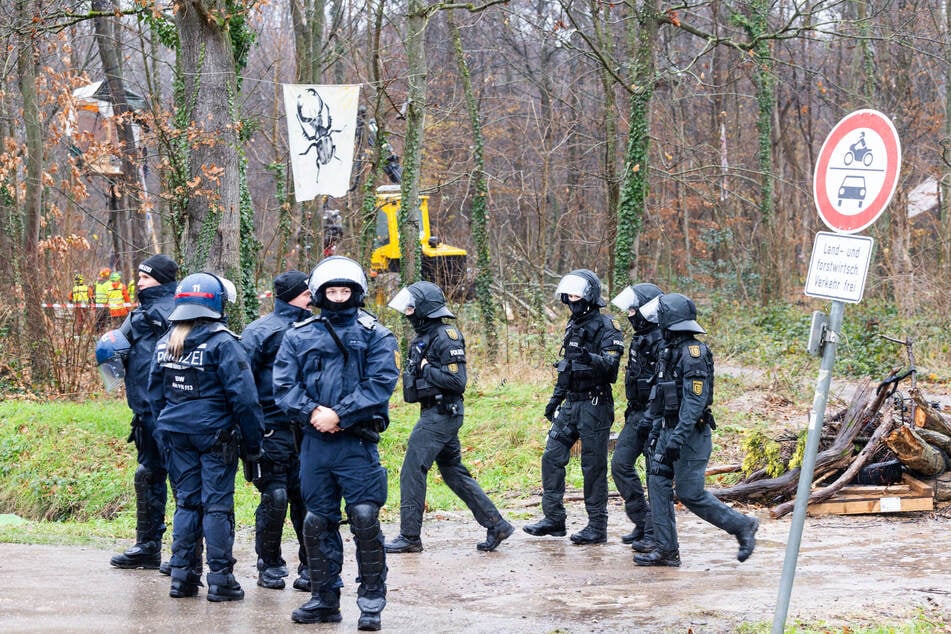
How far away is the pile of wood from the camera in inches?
→ 357

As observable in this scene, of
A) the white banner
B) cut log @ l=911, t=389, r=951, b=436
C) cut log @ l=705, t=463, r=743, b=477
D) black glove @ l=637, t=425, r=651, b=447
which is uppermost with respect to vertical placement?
the white banner

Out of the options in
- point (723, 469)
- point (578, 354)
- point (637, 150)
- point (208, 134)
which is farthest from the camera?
point (637, 150)

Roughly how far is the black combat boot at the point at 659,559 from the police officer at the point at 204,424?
295 centimetres

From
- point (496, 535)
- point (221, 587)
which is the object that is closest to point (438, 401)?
point (496, 535)

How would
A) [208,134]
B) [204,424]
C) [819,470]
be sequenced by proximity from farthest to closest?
[208,134] → [819,470] → [204,424]

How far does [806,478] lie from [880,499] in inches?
181

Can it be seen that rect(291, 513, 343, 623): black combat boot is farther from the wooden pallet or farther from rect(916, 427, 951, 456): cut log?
rect(916, 427, 951, 456): cut log

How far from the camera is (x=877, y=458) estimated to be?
945 centimetres

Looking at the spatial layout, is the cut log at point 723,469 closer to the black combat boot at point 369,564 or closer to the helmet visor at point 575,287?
the helmet visor at point 575,287

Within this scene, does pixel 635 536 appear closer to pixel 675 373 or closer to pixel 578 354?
pixel 578 354

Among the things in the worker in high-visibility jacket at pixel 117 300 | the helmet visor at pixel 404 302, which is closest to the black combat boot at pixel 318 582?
the helmet visor at pixel 404 302

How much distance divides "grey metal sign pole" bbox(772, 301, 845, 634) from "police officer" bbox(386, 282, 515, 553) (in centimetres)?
321

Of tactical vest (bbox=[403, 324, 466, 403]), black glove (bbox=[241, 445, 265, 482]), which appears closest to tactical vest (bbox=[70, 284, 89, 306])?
tactical vest (bbox=[403, 324, 466, 403])

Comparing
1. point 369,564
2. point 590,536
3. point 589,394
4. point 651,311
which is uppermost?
point 651,311
